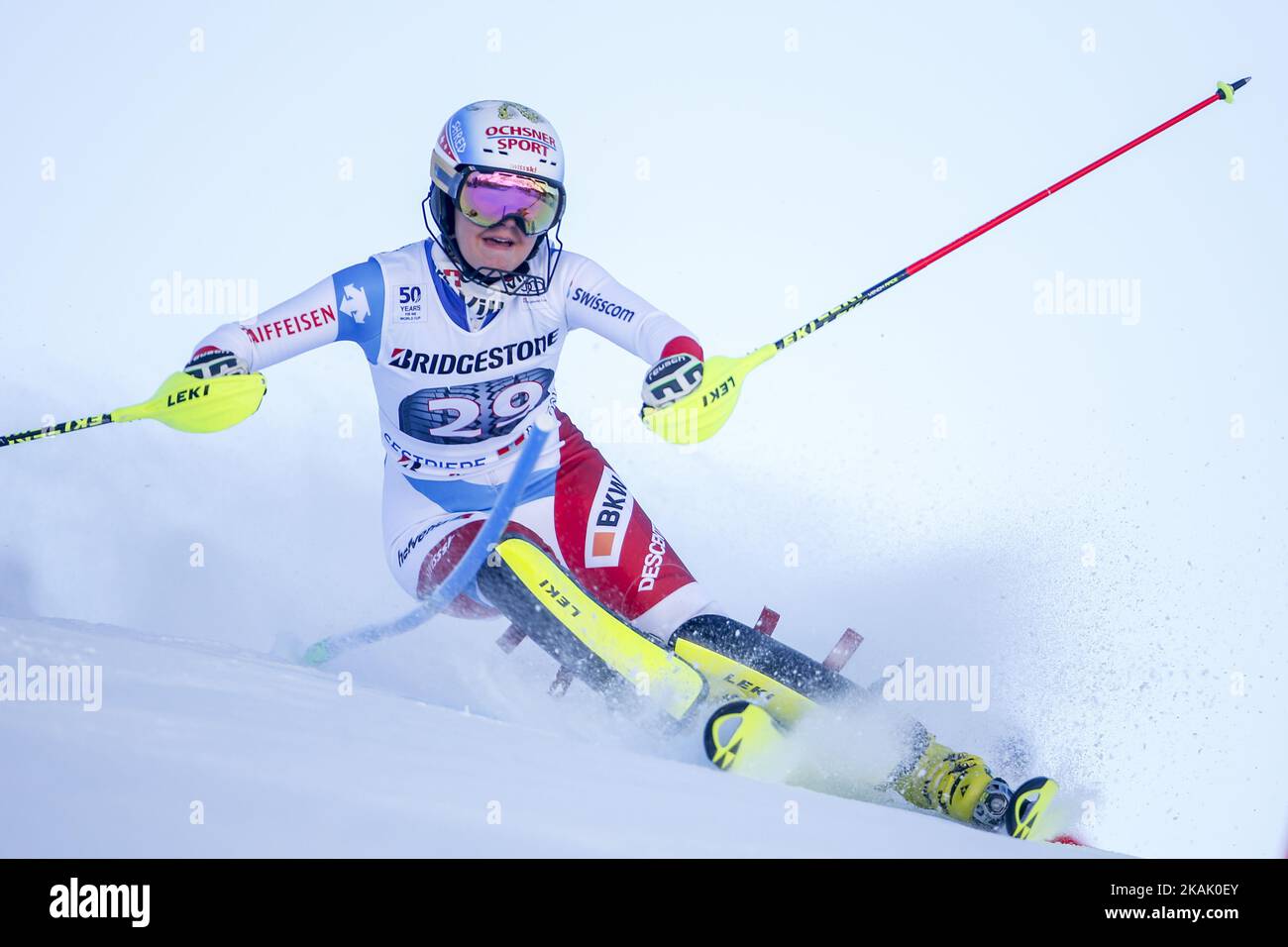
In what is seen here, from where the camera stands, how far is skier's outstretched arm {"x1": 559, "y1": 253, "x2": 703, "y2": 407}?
445 cm

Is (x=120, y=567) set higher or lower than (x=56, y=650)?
higher

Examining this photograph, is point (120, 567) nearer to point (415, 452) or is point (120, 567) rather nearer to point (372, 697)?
point (415, 452)

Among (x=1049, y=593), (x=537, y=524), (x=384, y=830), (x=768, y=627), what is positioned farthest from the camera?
(x=1049, y=593)

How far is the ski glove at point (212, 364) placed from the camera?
4.09 meters

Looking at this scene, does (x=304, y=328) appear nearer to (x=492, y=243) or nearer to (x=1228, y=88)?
(x=492, y=243)

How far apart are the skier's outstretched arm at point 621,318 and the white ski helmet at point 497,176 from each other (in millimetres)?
218

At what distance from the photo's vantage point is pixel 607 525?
15.2 ft

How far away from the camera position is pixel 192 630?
576cm

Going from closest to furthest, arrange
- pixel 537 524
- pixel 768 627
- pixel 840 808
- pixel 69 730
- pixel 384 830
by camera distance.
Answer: pixel 384 830 < pixel 69 730 < pixel 840 808 < pixel 768 627 < pixel 537 524

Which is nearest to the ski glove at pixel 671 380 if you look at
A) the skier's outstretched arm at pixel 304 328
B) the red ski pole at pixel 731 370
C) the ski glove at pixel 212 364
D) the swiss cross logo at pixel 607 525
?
the red ski pole at pixel 731 370

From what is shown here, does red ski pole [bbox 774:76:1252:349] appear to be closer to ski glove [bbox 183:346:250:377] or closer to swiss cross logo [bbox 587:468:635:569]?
swiss cross logo [bbox 587:468:635:569]

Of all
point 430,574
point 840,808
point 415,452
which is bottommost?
point 840,808

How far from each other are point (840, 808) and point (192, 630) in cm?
360

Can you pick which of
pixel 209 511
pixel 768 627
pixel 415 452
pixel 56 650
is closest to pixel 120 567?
pixel 209 511
